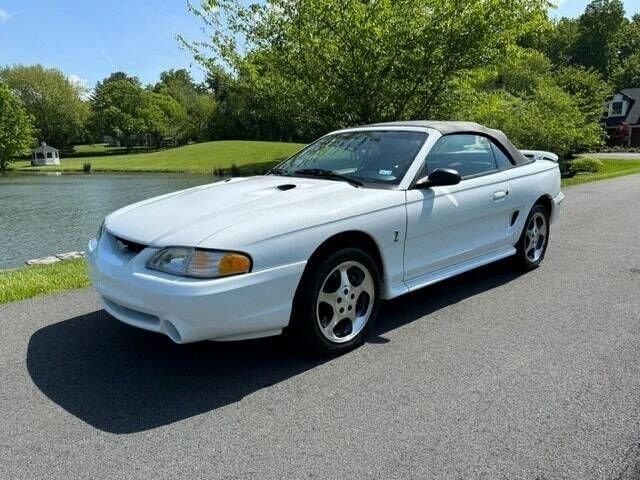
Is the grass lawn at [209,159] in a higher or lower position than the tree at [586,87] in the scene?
lower

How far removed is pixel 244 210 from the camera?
3535mm

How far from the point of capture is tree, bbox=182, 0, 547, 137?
505 inches

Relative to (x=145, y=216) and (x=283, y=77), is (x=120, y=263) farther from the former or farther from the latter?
(x=283, y=77)

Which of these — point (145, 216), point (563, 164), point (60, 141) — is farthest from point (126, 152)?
point (145, 216)

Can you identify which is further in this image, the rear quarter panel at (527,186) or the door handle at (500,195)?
the rear quarter panel at (527,186)

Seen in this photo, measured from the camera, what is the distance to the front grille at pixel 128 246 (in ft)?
11.2

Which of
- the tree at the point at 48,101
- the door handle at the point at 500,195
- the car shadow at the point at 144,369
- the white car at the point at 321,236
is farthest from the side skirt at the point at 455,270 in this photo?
the tree at the point at 48,101

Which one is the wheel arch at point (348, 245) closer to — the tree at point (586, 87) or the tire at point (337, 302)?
the tire at point (337, 302)

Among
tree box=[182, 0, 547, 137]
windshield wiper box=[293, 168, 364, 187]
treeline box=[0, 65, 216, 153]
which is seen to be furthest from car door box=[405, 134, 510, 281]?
treeline box=[0, 65, 216, 153]

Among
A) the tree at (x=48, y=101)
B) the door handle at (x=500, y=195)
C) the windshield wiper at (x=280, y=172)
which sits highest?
the tree at (x=48, y=101)

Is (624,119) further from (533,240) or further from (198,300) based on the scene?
(198,300)

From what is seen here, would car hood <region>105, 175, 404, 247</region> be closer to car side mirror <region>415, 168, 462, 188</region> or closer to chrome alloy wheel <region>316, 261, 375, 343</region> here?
car side mirror <region>415, 168, 462, 188</region>

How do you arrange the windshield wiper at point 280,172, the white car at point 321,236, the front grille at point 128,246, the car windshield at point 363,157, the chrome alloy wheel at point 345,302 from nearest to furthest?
the white car at point 321,236 < the front grille at point 128,246 < the chrome alloy wheel at point 345,302 < the car windshield at point 363,157 < the windshield wiper at point 280,172

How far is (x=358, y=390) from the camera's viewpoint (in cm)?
322
